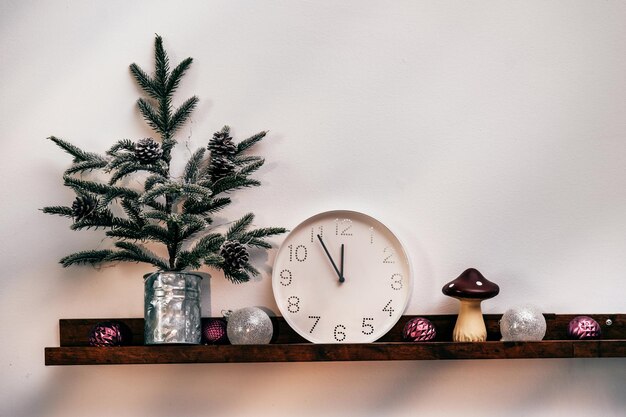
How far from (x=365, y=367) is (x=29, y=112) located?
3.13ft

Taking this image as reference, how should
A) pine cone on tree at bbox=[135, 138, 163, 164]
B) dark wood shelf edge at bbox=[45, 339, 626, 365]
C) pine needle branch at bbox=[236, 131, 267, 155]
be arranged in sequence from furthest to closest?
pine needle branch at bbox=[236, 131, 267, 155] → pine cone on tree at bbox=[135, 138, 163, 164] → dark wood shelf edge at bbox=[45, 339, 626, 365]

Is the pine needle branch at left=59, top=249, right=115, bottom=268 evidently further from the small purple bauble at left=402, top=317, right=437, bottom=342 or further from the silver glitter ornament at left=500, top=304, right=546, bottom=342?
the silver glitter ornament at left=500, top=304, right=546, bottom=342

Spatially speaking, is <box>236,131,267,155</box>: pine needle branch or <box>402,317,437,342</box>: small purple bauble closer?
<box>402,317,437,342</box>: small purple bauble

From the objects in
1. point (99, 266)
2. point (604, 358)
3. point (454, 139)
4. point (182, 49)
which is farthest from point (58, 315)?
point (604, 358)

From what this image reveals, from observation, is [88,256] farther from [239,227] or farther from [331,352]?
[331,352]

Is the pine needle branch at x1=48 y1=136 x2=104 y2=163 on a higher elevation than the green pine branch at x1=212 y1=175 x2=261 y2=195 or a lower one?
higher

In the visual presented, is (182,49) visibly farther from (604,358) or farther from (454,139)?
(604,358)

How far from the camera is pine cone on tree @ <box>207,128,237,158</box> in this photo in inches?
74.4

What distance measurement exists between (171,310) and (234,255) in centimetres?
17

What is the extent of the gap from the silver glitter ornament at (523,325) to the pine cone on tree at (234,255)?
0.55 m

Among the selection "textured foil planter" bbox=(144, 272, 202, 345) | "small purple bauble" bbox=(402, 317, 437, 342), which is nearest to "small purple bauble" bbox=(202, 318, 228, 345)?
"textured foil planter" bbox=(144, 272, 202, 345)

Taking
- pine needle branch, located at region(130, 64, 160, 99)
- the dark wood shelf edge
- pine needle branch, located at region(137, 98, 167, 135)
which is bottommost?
the dark wood shelf edge

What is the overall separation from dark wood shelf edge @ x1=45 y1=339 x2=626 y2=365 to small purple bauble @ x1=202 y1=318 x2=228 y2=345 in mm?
73

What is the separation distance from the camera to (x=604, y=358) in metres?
1.90
